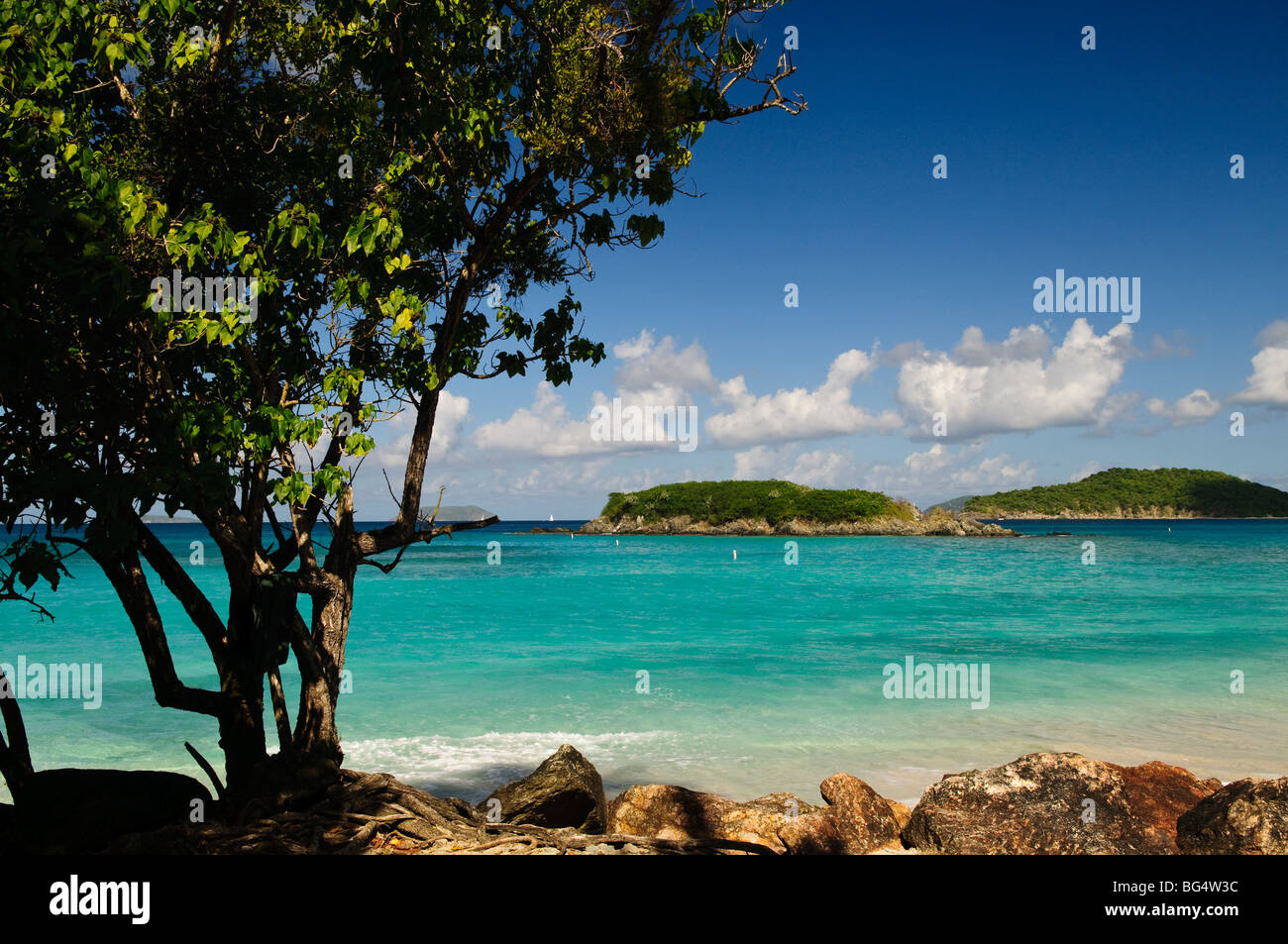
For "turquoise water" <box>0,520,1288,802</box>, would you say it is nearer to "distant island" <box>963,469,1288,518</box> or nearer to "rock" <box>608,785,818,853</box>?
"rock" <box>608,785,818,853</box>

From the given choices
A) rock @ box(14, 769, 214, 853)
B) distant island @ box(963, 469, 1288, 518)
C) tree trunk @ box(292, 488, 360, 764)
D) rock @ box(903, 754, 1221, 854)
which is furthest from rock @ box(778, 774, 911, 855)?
distant island @ box(963, 469, 1288, 518)

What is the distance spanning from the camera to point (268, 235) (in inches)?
218

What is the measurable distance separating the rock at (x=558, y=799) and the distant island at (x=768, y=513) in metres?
112

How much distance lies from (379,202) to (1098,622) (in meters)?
28.5

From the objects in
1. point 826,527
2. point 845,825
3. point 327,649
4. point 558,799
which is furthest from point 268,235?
point 826,527

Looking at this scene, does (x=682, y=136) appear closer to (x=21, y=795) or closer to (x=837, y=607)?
(x=21, y=795)

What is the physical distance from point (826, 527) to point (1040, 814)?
376 feet

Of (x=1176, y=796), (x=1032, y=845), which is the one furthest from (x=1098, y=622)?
Result: (x=1032, y=845)

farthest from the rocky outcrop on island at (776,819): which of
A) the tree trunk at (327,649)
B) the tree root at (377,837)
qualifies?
the tree trunk at (327,649)

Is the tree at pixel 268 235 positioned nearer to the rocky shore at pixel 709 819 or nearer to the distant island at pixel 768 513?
the rocky shore at pixel 709 819

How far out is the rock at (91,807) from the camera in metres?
5.57

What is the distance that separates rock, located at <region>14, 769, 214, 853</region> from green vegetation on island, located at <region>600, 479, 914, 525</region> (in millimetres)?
117384

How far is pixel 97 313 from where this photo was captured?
207 inches

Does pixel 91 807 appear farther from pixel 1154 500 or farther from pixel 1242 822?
pixel 1154 500
